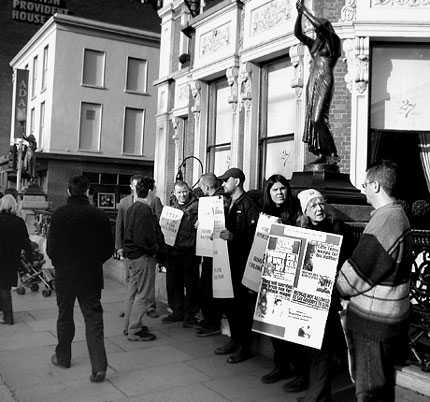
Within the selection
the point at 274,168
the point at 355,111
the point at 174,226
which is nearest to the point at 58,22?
the point at 274,168

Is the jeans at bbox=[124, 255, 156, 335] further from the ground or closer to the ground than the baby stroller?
further from the ground

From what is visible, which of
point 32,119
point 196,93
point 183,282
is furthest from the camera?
point 32,119

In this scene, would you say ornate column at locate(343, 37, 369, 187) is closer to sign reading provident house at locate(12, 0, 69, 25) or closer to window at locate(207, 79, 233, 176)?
window at locate(207, 79, 233, 176)

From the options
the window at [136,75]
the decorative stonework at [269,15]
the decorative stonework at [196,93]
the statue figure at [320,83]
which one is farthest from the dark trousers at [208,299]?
the window at [136,75]

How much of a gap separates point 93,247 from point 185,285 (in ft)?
7.01

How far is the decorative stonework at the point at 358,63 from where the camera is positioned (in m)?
9.16

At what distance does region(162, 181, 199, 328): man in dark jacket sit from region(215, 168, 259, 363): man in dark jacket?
46.1 inches

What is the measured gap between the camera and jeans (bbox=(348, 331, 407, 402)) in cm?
301

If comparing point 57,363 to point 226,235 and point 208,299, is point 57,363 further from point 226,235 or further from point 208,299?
point 226,235

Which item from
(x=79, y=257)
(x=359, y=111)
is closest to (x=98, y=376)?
(x=79, y=257)

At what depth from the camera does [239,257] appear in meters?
5.20

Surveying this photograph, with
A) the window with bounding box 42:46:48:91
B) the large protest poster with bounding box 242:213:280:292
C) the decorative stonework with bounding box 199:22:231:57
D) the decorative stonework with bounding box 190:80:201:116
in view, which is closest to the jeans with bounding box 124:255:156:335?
the large protest poster with bounding box 242:213:280:292

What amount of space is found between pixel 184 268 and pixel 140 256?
38.6 inches

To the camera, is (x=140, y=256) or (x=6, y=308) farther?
(x=6, y=308)
